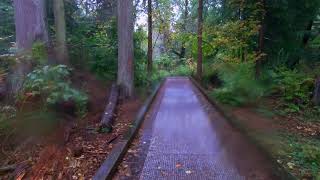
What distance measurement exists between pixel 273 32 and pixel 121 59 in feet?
22.5

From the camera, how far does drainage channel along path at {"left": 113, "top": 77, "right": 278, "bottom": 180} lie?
5012 mm

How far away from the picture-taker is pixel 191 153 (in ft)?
19.8

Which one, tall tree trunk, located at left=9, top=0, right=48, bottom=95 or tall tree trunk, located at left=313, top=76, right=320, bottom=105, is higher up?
tall tree trunk, located at left=9, top=0, right=48, bottom=95

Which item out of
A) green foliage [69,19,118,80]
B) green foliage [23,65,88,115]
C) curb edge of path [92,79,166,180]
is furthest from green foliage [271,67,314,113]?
green foliage [23,65,88,115]

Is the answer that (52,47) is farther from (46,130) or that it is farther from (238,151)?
(238,151)

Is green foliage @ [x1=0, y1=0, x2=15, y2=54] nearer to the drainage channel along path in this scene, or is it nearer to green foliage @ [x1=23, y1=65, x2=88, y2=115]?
green foliage @ [x1=23, y1=65, x2=88, y2=115]

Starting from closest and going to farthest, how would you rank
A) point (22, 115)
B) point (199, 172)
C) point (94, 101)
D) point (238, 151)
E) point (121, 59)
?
point (199, 172), point (238, 151), point (22, 115), point (94, 101), point (121, 59)

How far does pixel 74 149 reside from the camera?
6.25 metres

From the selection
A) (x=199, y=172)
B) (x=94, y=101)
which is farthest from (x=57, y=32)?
(x=199, y=172)

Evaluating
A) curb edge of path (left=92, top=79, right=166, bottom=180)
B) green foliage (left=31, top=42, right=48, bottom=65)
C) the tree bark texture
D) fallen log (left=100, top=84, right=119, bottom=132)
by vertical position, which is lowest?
curb edge of path (left=92, top=79, right=166, bottom=180)

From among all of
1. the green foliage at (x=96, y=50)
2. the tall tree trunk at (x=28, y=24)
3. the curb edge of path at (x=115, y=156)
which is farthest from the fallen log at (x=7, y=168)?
the green foliage at (x=96, y=50)

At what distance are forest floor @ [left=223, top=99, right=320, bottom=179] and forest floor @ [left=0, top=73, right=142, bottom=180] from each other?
304 centimetres

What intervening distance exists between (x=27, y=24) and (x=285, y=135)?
24.6ft

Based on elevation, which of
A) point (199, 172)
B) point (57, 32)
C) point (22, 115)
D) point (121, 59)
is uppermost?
point (57, 32)
